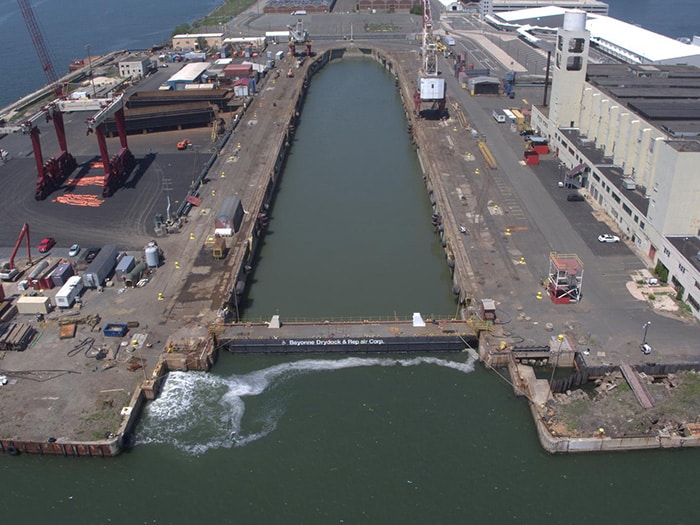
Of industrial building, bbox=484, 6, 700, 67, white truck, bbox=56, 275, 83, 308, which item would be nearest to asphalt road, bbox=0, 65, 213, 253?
white truck, bbox=56, 275, 83, 308

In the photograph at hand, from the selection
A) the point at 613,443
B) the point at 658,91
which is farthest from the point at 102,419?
the point at 658,91

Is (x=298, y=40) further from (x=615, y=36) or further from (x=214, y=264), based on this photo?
(x=214, y=264)

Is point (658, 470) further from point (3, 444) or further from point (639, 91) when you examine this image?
point (639, 91)

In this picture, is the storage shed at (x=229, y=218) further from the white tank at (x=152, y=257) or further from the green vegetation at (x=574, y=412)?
the green vegetation at (x=574, y=412)

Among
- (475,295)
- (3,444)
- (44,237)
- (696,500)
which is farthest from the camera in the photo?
(44,237)

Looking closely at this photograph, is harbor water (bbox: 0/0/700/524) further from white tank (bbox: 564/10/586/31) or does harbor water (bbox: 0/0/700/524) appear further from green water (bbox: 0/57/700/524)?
white tank (bbox: 564/10/586/31)

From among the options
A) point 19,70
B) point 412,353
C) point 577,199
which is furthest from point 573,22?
point 19,70
